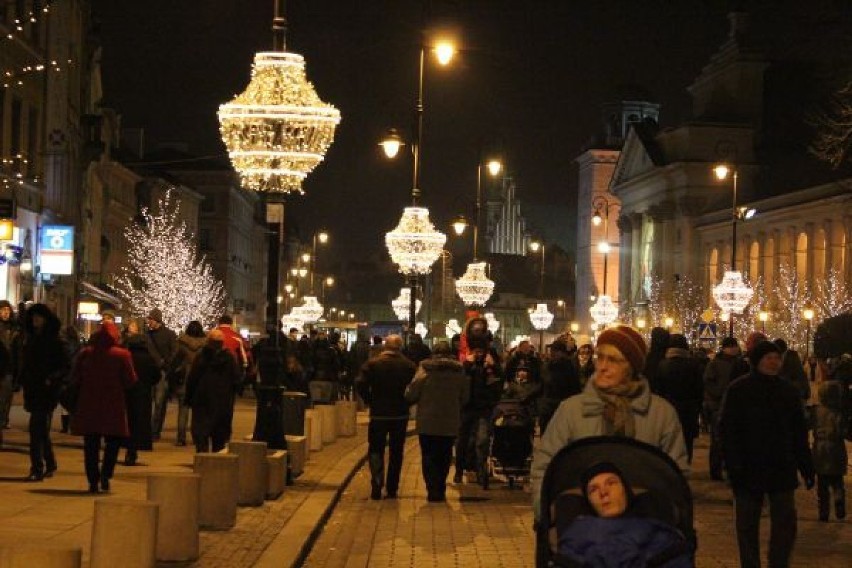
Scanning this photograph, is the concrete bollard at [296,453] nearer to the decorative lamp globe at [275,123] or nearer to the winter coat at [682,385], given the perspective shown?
the decorative lamp globe at [275,123]

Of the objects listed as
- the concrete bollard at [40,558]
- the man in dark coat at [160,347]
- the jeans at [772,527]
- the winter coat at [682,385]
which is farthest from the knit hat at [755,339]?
the man in dark coat at [160,347]

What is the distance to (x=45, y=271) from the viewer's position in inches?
1918

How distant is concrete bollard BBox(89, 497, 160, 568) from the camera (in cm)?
1136

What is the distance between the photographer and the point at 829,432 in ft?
62.2

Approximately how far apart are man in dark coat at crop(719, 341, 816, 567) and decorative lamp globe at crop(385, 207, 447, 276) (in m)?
28.7

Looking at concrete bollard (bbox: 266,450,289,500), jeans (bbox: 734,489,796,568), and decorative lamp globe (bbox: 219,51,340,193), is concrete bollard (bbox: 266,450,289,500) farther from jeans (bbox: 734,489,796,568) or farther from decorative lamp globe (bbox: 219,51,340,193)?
jeans (bbox: 734,489,796,568)

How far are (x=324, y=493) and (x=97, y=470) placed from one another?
9.54 feet

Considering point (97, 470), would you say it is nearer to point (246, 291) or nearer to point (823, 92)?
point (823, 92)

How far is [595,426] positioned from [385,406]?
37.8ft

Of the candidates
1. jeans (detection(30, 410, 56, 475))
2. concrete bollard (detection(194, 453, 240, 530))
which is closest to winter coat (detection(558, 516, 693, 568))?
concrete bollard (detection(194, 453, 240, 530))

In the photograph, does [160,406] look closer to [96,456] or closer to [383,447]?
[383,447]

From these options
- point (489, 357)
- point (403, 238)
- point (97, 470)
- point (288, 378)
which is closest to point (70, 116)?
point (403, 238)

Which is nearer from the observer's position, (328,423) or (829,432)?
(829,432)

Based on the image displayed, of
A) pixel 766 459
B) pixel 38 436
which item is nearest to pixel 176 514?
pixel 766 459
